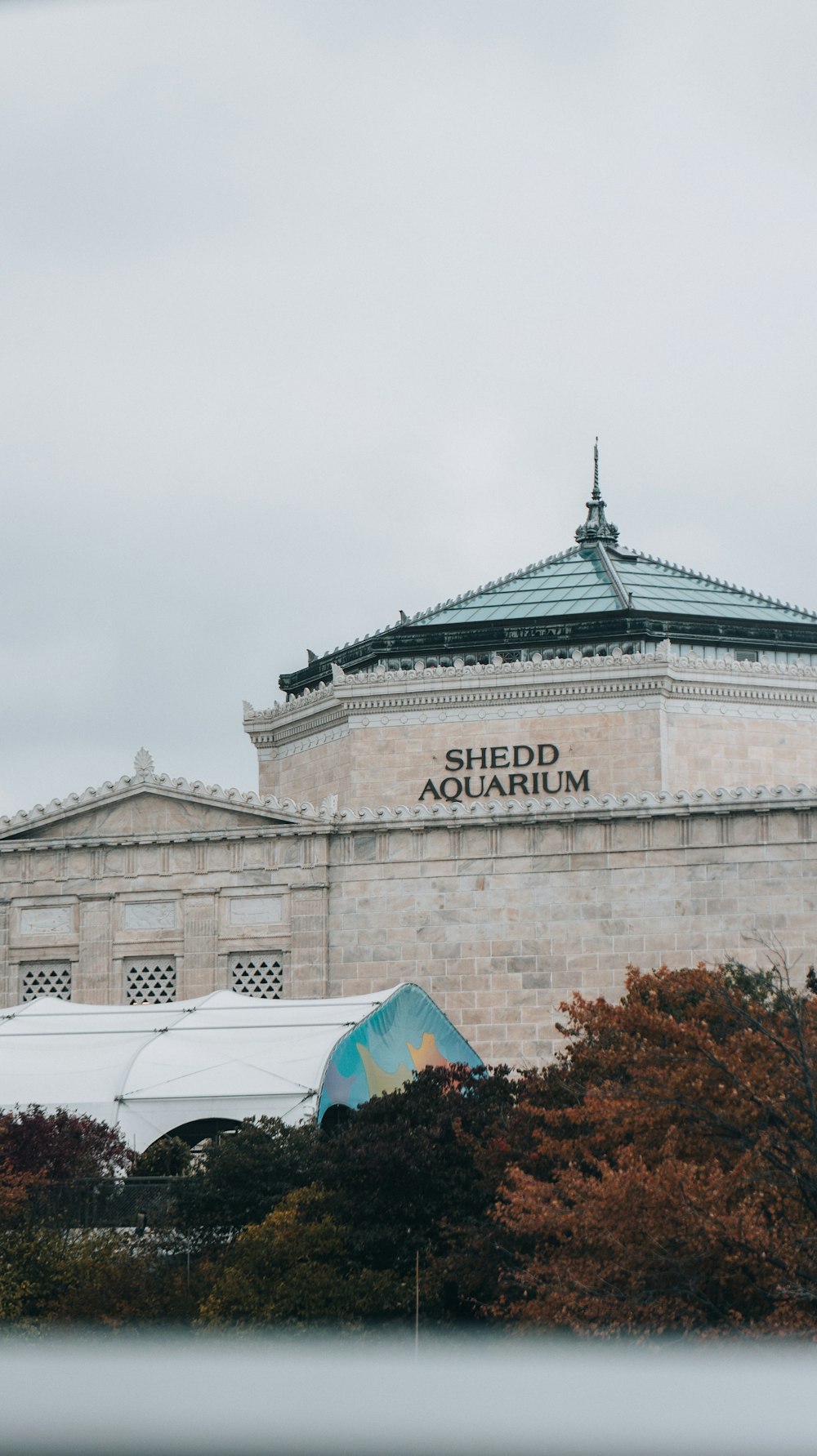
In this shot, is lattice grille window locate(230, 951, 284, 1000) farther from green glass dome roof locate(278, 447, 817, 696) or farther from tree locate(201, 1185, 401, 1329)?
tree locate(201, 1185, 401, 1329)

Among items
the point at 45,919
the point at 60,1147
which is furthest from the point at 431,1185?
the point at 45,919

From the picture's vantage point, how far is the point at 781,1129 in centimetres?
1817

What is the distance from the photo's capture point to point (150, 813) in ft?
120

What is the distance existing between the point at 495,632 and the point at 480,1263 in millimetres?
26962

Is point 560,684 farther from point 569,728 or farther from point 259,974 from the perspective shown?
point 259,974

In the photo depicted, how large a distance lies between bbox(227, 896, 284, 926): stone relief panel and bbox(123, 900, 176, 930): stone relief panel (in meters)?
1.30

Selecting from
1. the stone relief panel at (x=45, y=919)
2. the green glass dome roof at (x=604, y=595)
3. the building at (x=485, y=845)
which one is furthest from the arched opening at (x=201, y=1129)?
the green glass dome roof at (x=604, y=595)

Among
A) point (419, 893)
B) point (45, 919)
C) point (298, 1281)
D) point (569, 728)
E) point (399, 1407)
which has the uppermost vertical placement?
point (569, 728)

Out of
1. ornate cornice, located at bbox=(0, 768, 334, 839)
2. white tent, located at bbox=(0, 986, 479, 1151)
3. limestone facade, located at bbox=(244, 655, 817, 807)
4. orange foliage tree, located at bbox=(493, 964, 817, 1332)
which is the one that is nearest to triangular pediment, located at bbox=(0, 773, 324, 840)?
ornate cornice, located at bbox=(0, 768, 334, 839)

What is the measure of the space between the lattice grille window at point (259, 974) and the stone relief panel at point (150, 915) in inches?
63.7

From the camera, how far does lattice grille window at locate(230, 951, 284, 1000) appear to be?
116 feet

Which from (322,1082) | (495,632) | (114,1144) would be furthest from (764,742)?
(114,1144)

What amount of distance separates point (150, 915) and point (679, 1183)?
67.7 feet

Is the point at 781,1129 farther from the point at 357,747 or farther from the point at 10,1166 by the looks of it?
the point at 357,747
